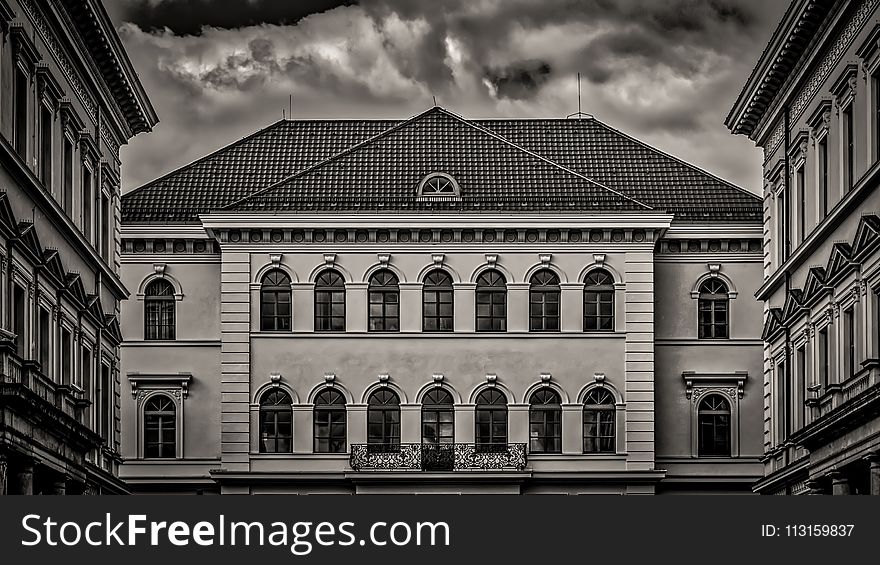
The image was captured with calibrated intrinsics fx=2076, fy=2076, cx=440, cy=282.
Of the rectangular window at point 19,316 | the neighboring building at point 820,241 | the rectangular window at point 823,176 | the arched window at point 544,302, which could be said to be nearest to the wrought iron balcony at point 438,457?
the arched window at point 544,302

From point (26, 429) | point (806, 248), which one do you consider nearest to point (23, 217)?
point (26, 429)

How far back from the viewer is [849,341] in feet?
148

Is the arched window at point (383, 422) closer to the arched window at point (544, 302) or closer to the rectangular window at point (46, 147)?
the arched window at point (544, 302)

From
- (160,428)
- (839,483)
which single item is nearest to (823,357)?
(839,483)

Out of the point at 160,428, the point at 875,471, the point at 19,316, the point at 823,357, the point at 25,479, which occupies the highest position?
the point at 19,316

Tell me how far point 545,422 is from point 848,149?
2150cm

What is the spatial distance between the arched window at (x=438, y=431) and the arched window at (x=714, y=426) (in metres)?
7.91

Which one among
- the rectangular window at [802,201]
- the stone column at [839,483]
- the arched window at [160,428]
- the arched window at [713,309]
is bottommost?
the stone column at [839,483]

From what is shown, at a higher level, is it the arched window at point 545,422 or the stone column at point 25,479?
the arched window at point 545,422

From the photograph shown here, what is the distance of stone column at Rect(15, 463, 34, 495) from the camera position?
4025 cm

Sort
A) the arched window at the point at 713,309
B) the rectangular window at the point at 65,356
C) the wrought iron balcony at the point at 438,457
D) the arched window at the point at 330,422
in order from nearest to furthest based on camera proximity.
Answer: the rectangular window at the point at 65,356
the wrought iron balcony at the point at 438,457
the arched window at the point at 330,422
the arched window at the point at 713,309

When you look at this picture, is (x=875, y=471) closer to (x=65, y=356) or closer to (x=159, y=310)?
(x=65, y=356)

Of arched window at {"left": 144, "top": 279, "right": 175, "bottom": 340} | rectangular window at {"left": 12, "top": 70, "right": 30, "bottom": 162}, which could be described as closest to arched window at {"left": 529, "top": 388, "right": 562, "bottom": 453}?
arched window at {"left": 144, "top": 279, "right": 175, "bottom": 340}

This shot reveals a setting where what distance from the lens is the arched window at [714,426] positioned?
65.2 m
